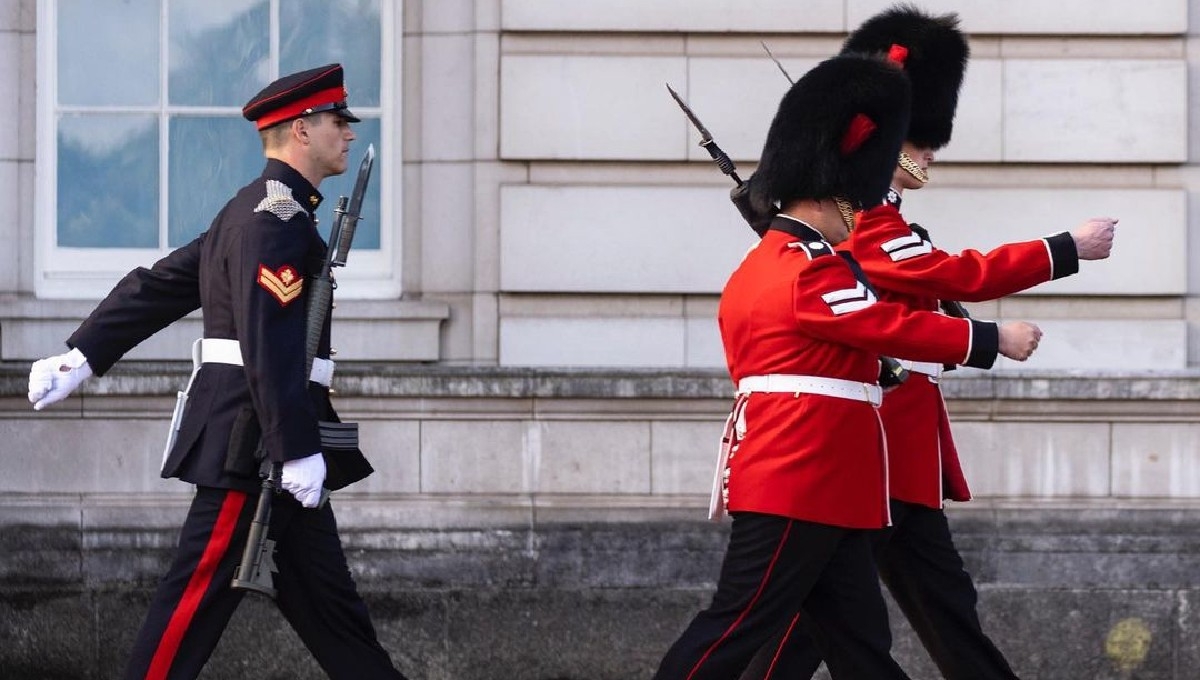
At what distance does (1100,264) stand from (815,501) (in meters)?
2.79

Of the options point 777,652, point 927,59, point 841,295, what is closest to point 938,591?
point 777,652

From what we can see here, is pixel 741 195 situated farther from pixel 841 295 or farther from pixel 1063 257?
pixel 841 295

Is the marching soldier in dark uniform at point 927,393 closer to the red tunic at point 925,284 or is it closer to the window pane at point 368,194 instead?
the red tunic at point 925,284

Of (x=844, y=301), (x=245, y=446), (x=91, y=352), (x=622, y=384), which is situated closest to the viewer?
(x=844, y=301)

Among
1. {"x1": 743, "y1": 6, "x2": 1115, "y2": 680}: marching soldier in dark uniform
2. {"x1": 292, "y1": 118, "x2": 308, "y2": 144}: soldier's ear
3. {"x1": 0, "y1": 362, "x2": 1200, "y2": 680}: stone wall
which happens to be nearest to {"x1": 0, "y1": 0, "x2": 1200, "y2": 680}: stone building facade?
{"x1": 0, "y1": 362, "x2": 1200, "y2": 680}: stone wall

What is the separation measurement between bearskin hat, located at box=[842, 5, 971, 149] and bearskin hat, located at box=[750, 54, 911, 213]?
0.67m

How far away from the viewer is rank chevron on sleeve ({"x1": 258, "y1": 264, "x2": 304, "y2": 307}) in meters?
4.87

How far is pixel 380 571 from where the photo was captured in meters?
6.91

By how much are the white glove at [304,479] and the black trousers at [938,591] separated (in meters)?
1.49

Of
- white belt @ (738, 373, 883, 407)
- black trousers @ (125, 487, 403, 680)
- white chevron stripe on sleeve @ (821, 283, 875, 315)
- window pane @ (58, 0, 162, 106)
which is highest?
window pane @ (58, 0, 162, 106)

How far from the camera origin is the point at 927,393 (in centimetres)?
544

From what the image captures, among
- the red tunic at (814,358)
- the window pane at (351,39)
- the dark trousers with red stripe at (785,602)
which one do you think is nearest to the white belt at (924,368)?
the red tunic at (814,358)

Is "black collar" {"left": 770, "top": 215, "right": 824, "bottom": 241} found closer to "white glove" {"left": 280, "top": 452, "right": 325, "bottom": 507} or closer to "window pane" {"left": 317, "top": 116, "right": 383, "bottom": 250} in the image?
"white glove" {"left": 280, "top": 452, "right": 325, "bottom": 507}

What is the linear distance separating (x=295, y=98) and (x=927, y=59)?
180 centimetres
